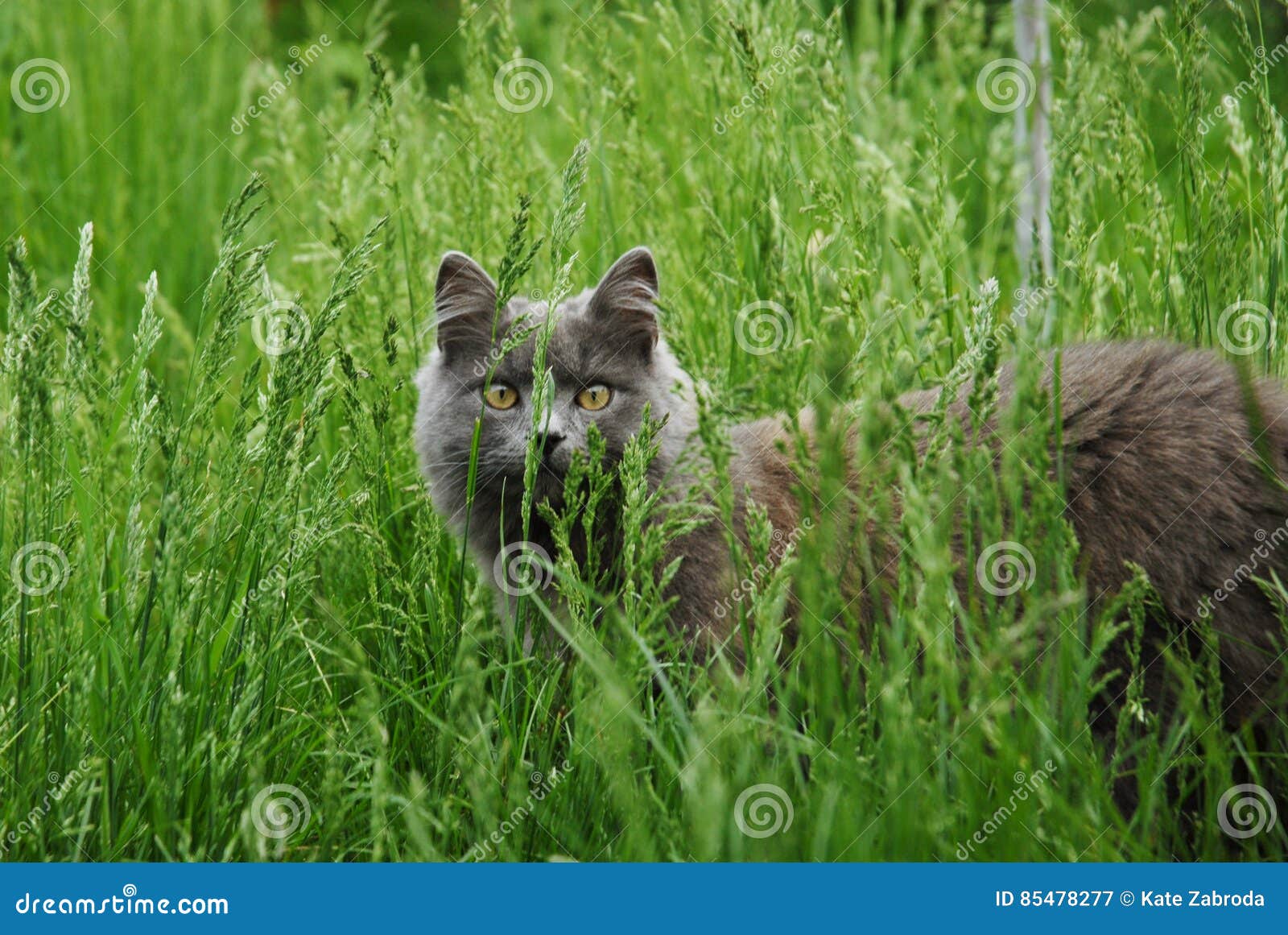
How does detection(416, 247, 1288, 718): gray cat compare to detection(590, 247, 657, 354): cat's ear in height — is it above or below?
below

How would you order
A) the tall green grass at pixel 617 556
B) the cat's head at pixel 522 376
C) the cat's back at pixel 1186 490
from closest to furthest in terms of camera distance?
1. the tall green grass at pixel 617 556
2. the cat's back at pixel 1186 490
3. the cat's head at pixel 522 376

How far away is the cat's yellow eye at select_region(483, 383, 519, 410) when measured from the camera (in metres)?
2.51

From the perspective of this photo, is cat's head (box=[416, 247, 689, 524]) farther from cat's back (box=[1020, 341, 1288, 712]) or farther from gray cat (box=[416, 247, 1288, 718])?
cat's back (box=[1020, 341, 1288, 712])

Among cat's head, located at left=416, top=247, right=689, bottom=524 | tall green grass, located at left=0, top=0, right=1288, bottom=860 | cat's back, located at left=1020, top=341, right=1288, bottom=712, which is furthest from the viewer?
cat's head, located at left=416, top=247, right=689, bottom=524

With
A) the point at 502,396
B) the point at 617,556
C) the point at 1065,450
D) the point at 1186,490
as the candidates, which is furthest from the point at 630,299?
the point at 1186,490

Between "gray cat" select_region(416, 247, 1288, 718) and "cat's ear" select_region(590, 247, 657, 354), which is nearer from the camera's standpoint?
"gray cat" select_region(416, 247, 1288, 718)

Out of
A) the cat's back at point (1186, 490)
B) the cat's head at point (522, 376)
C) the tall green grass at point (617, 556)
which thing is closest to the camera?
the tall green grass at point (617, 556)

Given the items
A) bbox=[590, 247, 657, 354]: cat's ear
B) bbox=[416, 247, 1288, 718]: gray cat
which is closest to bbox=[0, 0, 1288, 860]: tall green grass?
bbox=[416, 247, 1288, 718]: gray cat

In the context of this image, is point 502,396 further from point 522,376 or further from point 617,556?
point 617,556

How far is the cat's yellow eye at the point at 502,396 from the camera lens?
8.22 feet

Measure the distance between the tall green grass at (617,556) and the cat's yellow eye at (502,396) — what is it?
282mm

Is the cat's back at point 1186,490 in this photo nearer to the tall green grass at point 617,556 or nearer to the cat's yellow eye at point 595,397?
the tall green grass at point 617,556

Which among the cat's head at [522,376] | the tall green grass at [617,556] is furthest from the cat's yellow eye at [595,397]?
the tall green grass at [617,556]

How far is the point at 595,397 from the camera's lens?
2.52m
